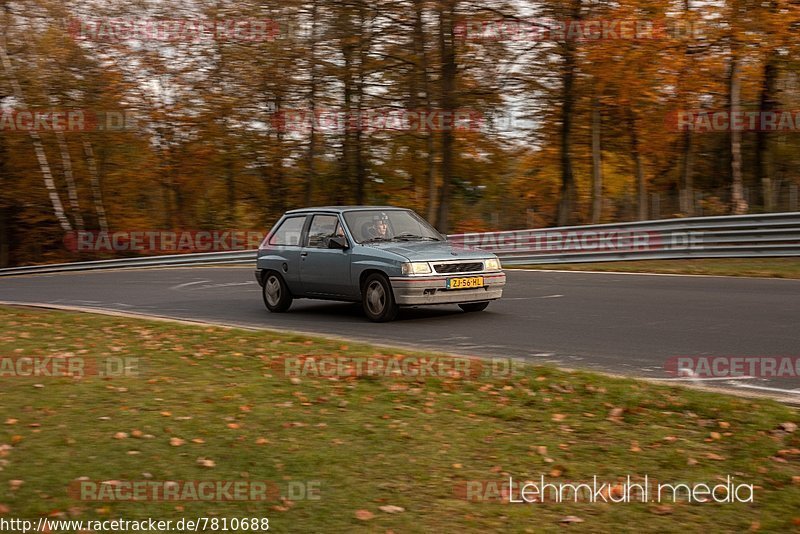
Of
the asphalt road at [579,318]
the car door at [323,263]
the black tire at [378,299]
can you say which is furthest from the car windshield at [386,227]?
the asphalt road at [579,318]

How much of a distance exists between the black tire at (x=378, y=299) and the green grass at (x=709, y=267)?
25.9ft

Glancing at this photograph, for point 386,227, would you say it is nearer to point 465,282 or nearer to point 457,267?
point 457,267

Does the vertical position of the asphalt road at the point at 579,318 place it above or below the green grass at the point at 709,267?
below

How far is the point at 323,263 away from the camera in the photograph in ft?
44.1

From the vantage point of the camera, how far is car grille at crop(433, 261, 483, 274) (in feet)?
40.3

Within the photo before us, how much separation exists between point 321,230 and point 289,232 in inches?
32.9

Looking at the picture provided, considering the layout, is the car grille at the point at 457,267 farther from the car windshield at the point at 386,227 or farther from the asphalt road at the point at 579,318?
the car windshield at the point at 386,227

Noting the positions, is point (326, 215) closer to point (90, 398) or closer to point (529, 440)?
point (90, 398)

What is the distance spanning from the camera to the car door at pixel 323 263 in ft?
43.0

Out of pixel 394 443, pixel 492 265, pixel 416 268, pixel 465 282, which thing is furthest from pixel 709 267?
pixel 394 443

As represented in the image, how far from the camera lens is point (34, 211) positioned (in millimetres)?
41344

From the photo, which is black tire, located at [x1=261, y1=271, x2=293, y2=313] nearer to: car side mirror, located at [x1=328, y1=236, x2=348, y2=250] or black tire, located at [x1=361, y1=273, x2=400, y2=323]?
car side mirror, located at [x1=328, y1=236, x2=348, y2=250]

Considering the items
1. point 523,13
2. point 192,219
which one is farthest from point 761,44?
point 192,219

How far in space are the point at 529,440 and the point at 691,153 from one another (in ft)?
92.9
